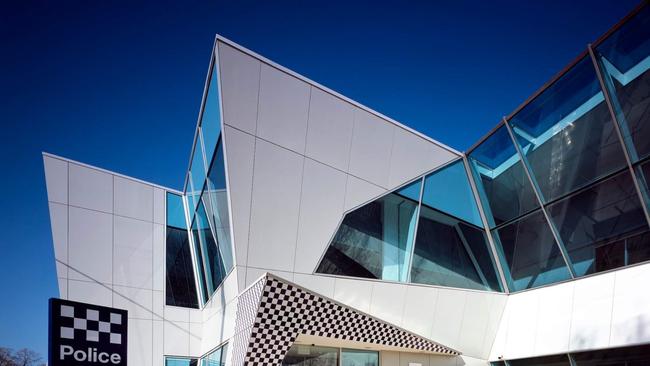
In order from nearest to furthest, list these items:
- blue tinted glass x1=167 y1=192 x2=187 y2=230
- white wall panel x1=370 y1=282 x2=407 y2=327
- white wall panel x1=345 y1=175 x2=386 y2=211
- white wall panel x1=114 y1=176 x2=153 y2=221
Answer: white wall panel x1=370 y1=282 x2=407 y2=327
white wall panel x1=345 y1=175 x2=386 y2=211
white wall panel x1=114 y1=176 x2=153 y2=221
blue tinted glass x1=167 y1=192 x2=187 y2=230

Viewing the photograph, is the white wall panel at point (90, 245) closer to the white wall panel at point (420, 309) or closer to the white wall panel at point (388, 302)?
the white wall panel at point (388, 302)

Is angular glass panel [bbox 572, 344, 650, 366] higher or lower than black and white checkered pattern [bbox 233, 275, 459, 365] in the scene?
lower

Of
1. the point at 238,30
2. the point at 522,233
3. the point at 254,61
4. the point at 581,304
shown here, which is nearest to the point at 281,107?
the point at 254,61

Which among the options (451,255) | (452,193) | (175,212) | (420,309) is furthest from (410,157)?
(175,212)

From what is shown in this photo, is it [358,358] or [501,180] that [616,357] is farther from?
[358,358]

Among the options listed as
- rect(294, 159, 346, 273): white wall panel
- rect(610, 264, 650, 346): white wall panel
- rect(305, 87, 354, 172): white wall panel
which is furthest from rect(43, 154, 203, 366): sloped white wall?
rect(610, 264, 650, 346): white wall panel

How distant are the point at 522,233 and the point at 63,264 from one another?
43.1 feet

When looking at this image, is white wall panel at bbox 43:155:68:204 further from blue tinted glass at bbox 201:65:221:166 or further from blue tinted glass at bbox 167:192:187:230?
blue tinted glass at bbox 201:65:221:166

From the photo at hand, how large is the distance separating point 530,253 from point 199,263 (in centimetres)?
1023

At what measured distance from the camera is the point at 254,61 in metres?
9.74

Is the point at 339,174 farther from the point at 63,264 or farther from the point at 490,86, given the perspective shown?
the point at 63,264

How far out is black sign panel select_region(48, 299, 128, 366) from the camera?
15.3 ft

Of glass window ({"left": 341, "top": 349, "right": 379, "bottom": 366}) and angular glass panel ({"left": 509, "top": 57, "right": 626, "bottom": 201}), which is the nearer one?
angular glass panel ({"left": 509, "top": 57, "right": 626, "bottom": 201})

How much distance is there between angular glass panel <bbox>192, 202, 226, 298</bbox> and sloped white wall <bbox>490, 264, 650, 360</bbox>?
7772mm
